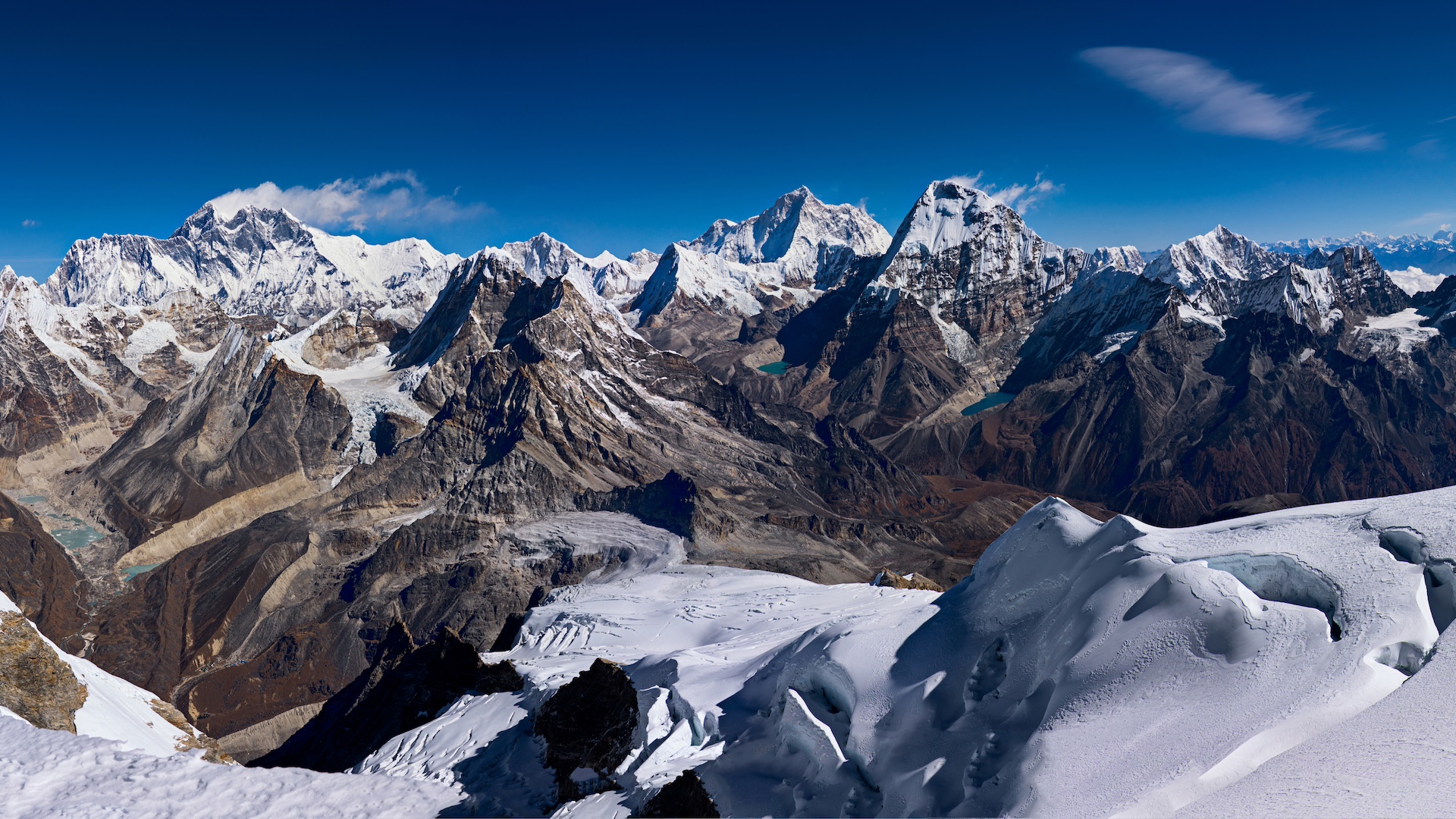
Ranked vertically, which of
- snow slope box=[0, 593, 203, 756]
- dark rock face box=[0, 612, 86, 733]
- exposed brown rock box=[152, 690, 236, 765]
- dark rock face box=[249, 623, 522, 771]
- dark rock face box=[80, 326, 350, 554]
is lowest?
dark rock face box=[249, 623, 522, 771]

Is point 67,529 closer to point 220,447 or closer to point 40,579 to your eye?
point 220,447

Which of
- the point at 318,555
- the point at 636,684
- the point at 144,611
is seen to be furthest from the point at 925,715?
the point at 144,611

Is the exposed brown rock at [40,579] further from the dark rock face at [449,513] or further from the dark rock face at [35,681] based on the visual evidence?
the dark rock face at [35,681]

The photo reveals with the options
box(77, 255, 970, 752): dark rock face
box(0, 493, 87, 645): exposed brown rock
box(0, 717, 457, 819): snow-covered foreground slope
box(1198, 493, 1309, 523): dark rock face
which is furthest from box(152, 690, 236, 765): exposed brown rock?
box(1198, 493, 1309, 523): dark rock face

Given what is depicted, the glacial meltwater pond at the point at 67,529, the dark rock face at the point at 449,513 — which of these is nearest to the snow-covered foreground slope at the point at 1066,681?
the dark rock face at the point at 449,513

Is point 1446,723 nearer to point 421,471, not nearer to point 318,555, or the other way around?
point 318,555

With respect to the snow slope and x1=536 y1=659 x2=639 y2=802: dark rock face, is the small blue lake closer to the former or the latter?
the snow slope

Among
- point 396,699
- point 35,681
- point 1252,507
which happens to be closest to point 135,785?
point 35,681

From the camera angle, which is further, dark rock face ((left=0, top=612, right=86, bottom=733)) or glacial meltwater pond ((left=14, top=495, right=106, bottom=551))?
glacial meltwater pond ((left=14, top=495, right=106, bottom=551))
